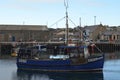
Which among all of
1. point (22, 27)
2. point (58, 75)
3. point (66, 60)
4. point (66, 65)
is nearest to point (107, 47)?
point (22, 27)

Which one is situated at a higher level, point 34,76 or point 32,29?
point 32,29

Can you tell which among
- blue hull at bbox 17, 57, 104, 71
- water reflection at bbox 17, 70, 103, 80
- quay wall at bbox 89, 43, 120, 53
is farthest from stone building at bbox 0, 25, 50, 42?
water reflection at bbox 17, 70, 103, 80

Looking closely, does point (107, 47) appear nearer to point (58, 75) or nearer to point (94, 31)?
point (94, 31)

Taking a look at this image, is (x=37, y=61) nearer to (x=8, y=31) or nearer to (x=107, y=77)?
(x=107, y=77)

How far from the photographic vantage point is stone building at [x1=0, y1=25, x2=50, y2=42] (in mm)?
77875

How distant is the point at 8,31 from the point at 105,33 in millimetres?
22637

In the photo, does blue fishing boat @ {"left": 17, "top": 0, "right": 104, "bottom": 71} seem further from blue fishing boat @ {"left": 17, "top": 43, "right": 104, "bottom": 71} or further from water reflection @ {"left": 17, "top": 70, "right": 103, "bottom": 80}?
water reflection @ {"left": 17, "top": 70, "right": 103, "bottom": 80}

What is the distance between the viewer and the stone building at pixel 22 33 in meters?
77.9

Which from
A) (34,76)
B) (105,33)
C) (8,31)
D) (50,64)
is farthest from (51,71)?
(105,33)

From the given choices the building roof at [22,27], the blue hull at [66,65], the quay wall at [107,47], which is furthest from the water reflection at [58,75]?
the building roof at [22,27]

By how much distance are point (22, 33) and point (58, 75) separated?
44130mm

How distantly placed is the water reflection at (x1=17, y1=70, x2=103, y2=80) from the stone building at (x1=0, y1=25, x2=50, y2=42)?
133 feet

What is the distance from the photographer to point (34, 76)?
115 ft

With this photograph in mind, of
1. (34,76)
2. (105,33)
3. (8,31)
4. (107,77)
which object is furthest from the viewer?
(105,33)
